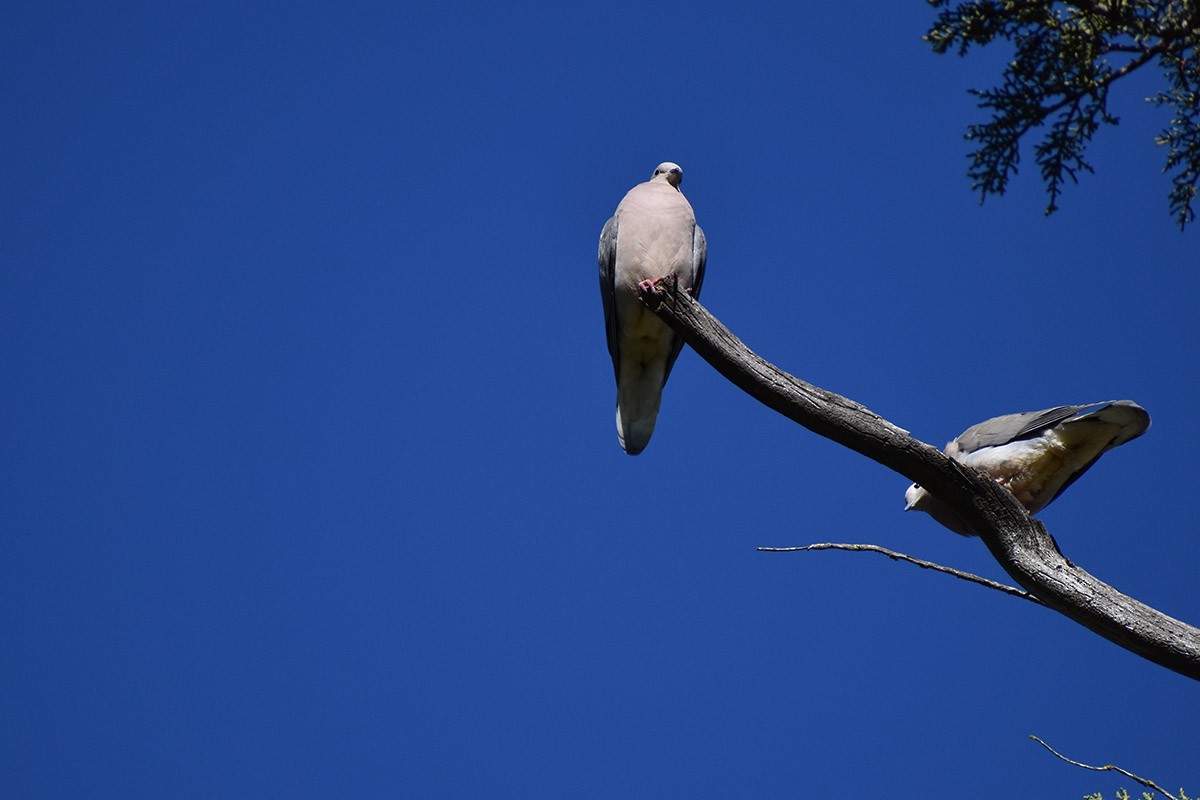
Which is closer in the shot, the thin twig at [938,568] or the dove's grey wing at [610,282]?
the thin twig at [938,568]

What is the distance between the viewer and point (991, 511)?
10.7 feet

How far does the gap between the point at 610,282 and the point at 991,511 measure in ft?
9.07

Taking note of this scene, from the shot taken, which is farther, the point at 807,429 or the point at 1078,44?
the point at 1078,44

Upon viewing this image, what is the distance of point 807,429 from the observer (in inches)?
134

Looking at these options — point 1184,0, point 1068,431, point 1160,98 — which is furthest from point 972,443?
point 1184,0

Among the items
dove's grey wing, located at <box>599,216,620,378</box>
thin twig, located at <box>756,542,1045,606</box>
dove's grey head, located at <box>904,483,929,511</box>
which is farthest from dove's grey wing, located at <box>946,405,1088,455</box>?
dove's grey wing, located at <box>599,216,620,378</box>

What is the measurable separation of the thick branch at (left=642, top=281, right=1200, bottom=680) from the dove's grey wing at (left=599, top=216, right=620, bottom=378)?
2.05m

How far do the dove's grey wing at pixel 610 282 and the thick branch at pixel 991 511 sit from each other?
2.05 m

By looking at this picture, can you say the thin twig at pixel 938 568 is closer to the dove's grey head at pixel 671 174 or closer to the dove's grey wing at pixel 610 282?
the dove's grey wing at pixel 610 282

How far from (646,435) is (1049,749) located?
2.67 metres

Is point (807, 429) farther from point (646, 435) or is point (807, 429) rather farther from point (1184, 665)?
point (646, 435)

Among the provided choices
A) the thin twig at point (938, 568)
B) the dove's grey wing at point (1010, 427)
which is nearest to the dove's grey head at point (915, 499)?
the dove's grey wing at point (1010, 427)

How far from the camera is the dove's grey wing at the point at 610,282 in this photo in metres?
5.54

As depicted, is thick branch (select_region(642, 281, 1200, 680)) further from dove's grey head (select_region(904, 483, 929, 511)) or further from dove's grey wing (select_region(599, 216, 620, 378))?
dove's grey wing (select_region(599, 216, 620, 378))
